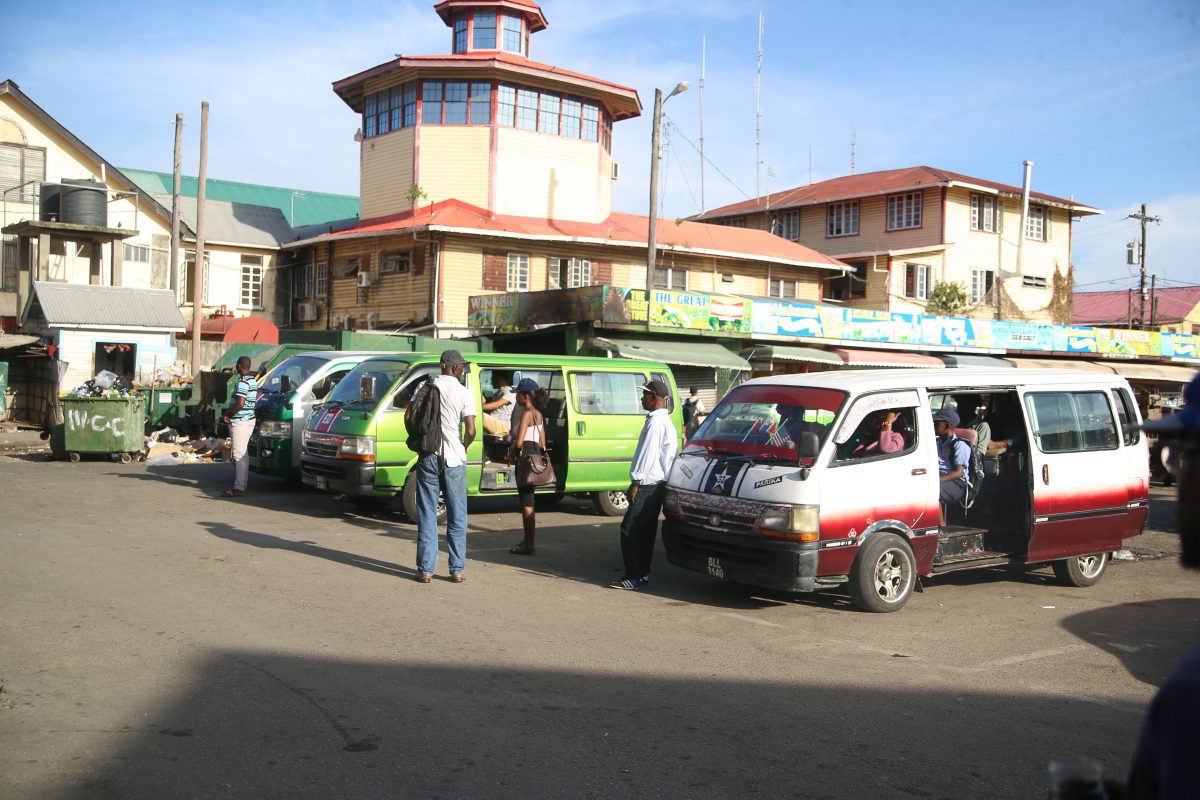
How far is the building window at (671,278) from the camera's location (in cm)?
3294

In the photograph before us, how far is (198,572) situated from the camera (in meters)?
8.80

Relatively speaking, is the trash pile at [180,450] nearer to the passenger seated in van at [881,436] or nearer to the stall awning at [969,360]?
the passenger seated in van at [881,436]

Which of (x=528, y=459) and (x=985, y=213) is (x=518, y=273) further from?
(x=985, y=213)

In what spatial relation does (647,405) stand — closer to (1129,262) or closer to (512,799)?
(512,799)

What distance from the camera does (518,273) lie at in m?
30.6

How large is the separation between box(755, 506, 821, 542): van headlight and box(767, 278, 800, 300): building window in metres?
28.4

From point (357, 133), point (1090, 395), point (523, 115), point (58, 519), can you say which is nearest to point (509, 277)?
point (523, 115)

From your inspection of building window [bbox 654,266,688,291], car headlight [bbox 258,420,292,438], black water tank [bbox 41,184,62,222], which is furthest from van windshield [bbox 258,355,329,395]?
black water tank [bbox 41,184,62,222]

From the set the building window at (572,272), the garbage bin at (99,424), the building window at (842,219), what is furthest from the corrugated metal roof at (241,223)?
the building window at (842,219)

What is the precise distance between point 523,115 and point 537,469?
75.0 ft

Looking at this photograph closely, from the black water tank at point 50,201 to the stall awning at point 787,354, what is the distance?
800 inches

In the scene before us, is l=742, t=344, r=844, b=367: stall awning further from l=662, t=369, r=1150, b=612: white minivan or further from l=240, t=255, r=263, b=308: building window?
l=240, t=255, r=263, b=308: building window

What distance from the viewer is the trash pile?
1792cm

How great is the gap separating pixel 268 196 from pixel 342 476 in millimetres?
36753
